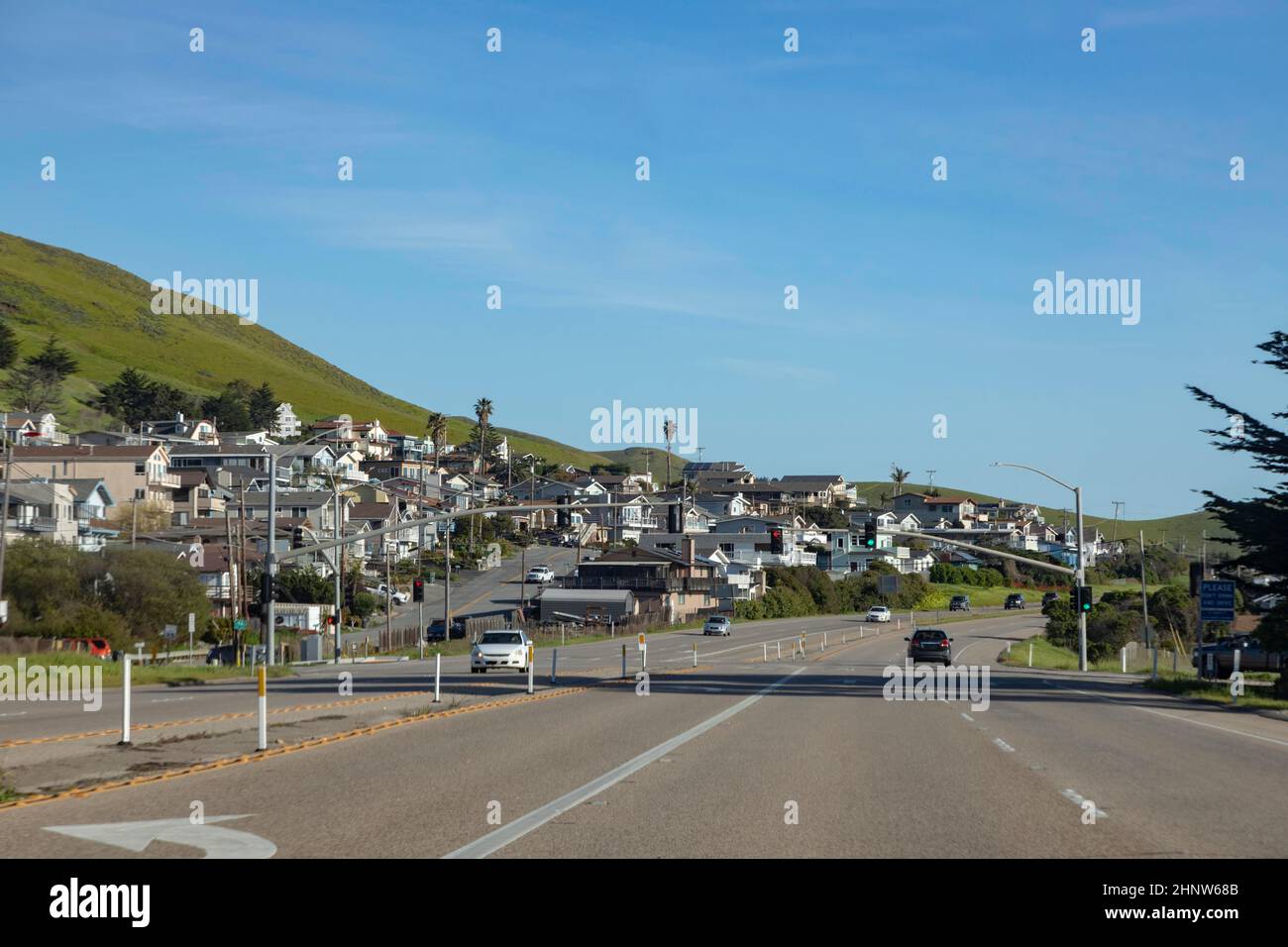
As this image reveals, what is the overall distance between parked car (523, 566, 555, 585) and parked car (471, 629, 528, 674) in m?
62.4

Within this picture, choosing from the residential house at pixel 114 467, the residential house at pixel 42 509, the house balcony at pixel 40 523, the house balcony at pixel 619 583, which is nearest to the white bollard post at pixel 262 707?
the residential house at pixel 42 509

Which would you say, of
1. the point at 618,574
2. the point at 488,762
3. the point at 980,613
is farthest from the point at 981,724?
the point at 980,613

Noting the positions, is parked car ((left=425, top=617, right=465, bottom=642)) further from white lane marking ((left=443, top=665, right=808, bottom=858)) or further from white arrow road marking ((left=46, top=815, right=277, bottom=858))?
white arrow road marking ((left=46, top=815, right=277, bottom=858))

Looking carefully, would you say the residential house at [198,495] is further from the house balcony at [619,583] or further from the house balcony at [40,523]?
the house balcony at [619,583]

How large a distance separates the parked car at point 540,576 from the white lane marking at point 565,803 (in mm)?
86587

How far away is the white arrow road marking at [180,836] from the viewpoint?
10164 mm

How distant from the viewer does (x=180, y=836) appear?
10852 millimetres

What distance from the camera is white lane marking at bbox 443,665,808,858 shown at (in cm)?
1029

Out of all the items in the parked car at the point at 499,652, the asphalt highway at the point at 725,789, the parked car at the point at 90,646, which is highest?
the asphalt highway at the point at 725,789

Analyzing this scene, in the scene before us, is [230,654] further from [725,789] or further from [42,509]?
[725,789]

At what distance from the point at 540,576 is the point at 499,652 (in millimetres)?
66104

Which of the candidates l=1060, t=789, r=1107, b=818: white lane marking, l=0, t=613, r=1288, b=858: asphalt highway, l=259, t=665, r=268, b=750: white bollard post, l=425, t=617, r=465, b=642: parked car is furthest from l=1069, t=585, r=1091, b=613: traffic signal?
l=259, t=665, r=268, b=750: white bollard post

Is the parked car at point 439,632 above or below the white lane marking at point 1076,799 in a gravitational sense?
below

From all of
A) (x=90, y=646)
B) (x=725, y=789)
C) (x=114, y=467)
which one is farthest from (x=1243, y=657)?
(x=114, y=467)
